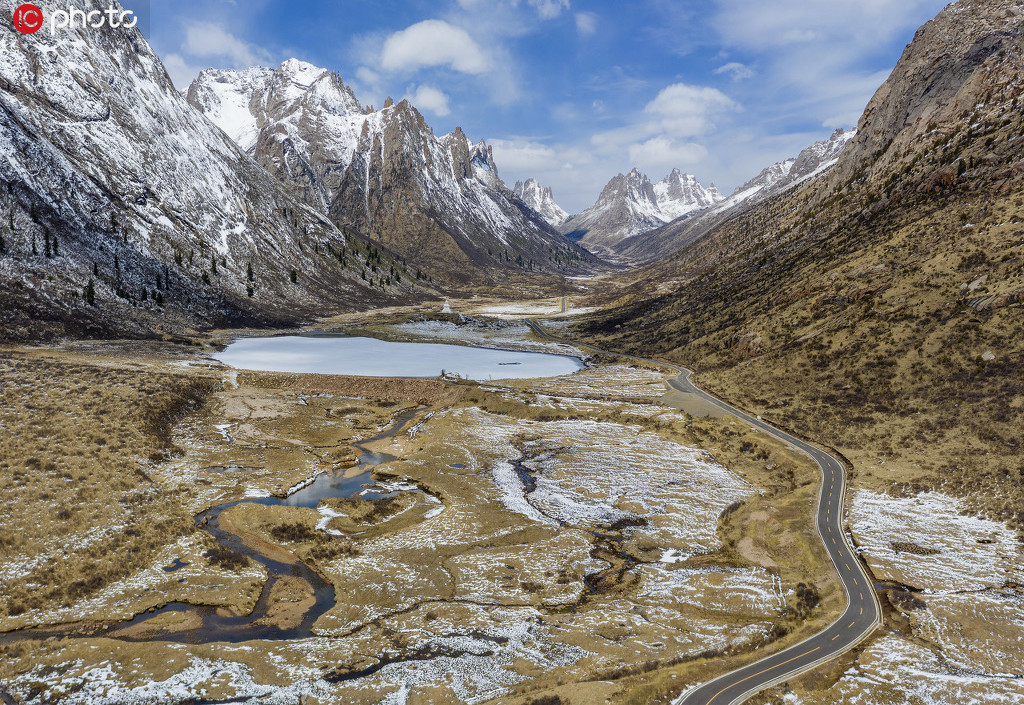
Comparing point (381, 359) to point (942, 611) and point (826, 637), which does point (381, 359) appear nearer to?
point (826, 637)

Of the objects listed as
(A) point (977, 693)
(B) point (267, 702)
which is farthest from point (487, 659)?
(A) point (977, 693)

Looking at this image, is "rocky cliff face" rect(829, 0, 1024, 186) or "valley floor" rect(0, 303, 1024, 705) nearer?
"valley floor" rect(0, 303, 1024, 705)

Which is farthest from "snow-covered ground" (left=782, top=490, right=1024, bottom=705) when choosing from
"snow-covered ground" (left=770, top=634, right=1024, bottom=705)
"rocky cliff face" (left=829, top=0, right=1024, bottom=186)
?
"rocky cliff face" (left=829, top=0, right=1024, bottom=186)

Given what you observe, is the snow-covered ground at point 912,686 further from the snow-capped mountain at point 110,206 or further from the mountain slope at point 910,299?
the snow-capped mountain at point 110,206

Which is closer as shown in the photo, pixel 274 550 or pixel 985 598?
pixel 985 598

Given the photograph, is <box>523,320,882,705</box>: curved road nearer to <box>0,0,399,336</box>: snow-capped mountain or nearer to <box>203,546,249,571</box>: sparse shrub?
<box>203,546,249,571</box>: sparse shrub

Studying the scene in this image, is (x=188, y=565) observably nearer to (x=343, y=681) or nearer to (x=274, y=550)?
(x=274, y=550)

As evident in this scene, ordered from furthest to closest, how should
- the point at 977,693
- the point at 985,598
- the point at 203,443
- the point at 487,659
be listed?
the point at 203,443 < the point at 985,598 < the point at 487,659 < the point at 977,693
